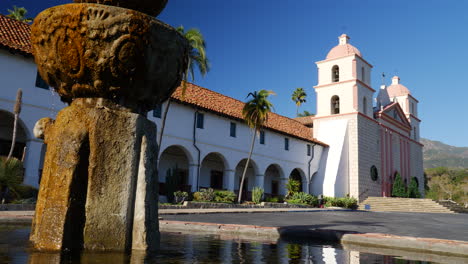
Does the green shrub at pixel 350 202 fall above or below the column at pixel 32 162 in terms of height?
below

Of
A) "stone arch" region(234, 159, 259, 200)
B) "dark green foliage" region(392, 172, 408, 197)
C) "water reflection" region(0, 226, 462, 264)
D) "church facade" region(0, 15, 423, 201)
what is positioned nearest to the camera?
"water reflection" region(0, 226, 462, 264)

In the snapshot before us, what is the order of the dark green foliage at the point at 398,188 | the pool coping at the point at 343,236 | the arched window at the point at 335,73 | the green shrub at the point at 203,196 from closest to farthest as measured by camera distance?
the pool coping at the point at 343,236
the green shrub at the point at 203,196
the arched window at the point at 335,73
the dark green foliage at the point at 398,188

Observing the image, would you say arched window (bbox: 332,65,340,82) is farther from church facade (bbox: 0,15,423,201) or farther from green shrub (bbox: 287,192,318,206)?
green shrub (bbox: 287,192,318,206)

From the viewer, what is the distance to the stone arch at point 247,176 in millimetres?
27062

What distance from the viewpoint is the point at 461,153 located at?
197625mm

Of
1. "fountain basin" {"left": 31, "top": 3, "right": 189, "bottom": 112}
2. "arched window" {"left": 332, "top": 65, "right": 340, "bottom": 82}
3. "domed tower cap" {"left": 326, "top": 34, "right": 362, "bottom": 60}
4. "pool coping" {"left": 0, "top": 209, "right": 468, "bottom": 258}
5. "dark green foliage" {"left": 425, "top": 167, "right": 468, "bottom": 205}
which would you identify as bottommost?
"pool coping" {"left": 0, "top": 209, "right": 468, "bottom": 258}

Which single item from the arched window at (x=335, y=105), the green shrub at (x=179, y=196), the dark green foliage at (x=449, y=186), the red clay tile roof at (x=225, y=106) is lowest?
the green shrub at (x=179, y=196)

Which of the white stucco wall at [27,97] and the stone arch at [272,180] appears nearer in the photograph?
the white stucco wall at [27,97]

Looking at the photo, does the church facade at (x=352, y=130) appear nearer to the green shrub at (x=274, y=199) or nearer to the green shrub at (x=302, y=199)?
the green shrub at (x=302, y=199)

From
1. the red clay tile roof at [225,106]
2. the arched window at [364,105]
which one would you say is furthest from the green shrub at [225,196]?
the arched window at [364,105]

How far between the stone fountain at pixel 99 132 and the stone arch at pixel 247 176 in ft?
74.5

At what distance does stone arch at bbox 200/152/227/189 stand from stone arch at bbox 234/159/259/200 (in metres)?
1.17

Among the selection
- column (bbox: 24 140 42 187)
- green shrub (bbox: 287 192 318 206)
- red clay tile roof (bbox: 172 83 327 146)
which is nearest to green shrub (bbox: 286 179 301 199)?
green shrub (bbox: 287 192 318 206)

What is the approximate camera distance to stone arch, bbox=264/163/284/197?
1211 inches
